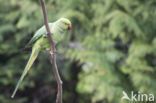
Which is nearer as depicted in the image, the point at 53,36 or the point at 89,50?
the point at 53,36

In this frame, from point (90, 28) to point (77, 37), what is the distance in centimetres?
24

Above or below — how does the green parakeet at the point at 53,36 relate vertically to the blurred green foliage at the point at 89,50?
above

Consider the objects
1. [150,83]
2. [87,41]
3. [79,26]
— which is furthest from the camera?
[79,26]

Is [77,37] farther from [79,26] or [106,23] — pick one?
[106,23]

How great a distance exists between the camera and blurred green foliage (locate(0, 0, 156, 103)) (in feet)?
10.7

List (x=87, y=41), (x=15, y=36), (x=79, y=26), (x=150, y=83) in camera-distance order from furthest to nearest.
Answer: (x=15, y=36) < (x=79, y=26) < (x=87, y=41) < (x=150, y=83)

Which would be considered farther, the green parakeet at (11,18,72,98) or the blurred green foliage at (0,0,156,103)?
the blurred green foliage at (0,0,156,103)

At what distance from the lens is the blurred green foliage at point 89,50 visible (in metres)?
3.27

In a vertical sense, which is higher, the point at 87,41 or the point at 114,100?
the point at 87,41

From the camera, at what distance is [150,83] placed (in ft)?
10.4

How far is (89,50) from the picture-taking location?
352 cm

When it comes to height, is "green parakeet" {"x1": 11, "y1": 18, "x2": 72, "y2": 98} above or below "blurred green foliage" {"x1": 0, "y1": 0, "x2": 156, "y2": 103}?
above

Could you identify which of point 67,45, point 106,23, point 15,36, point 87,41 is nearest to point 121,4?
point 106,23

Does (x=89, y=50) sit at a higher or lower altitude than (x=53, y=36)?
lower
